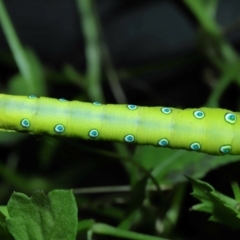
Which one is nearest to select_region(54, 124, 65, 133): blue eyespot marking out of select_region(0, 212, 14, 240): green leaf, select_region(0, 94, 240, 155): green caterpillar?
select_region(0, 94, 240, 155): green caterpillar

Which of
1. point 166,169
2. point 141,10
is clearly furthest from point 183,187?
point 141,10

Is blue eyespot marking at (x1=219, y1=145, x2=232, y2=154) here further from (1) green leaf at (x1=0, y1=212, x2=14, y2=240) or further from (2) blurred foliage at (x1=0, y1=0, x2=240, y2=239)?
(1) green leaf at (x1=0, y1=212, x2=14, y2=240)

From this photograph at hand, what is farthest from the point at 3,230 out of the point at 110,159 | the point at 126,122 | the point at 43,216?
the point at 110,159

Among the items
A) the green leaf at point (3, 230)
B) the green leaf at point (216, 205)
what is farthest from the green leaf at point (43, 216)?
the green leaf at point (216, 205)

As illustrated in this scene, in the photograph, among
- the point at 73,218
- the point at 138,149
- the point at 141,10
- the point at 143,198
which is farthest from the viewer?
the point at 141,10

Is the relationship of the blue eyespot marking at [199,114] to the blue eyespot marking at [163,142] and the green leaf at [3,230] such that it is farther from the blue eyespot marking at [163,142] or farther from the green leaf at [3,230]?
the green leaf at [3,230]

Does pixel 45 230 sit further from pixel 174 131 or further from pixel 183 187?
pixel 183 187

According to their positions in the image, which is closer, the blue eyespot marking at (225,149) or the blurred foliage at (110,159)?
the blue eyespot marking at (225,149)

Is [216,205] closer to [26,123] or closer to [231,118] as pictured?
[231,118]
